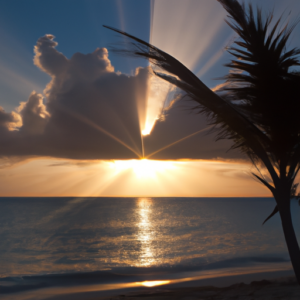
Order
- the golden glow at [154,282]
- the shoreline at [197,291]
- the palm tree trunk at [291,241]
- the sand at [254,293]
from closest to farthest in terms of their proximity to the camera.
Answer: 1. the palm tree trunk at [291,241]
2. the sand at [254,293]
3. the shoreline at [197,291]
4. the golden glow at [154,282]

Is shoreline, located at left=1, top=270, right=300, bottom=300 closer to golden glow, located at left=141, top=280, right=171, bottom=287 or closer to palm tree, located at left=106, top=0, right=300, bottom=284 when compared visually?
golden glow, located at left=141, top=280, right=171, bottom=287

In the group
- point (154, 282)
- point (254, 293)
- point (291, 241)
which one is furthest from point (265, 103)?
point (154, 282)

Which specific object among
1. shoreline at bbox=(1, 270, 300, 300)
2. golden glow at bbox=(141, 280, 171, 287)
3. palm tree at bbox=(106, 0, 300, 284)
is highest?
palm tree at bbox=(106, 0, 300, 284)

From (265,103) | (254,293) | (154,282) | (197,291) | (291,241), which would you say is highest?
(265,103)

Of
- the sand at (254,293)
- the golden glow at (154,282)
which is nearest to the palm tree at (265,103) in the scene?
the sand at (254,293)

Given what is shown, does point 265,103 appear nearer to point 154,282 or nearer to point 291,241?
point 291,241

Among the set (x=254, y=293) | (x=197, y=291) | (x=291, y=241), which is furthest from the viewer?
(x=197, y=291)

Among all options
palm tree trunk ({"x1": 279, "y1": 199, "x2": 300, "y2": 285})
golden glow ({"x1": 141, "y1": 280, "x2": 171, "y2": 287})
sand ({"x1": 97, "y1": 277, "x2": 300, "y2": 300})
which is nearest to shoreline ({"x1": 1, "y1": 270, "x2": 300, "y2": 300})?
sand ({"x1": 97, "y1": 277, "x2": 300, "y2": 300})

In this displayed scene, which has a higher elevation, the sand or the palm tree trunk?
the palm tree trunk

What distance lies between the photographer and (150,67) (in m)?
3.29

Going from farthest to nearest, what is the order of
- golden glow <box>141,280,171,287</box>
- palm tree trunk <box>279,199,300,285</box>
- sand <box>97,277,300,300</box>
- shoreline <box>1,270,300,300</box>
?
golden glow <box>141,280,171,287</box>, shoreline <box>1,270,300,300</box>, sand <box>97,277,300,300</box>, palm tree trunk <box>279,199,300,285</box>

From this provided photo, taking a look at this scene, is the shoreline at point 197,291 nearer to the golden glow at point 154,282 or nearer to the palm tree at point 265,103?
the golden glow at point 154,282

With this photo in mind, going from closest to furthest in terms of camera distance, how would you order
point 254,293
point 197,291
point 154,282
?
point 254,293, point 197,291, point 154,282

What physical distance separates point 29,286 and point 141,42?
43.6 feet
